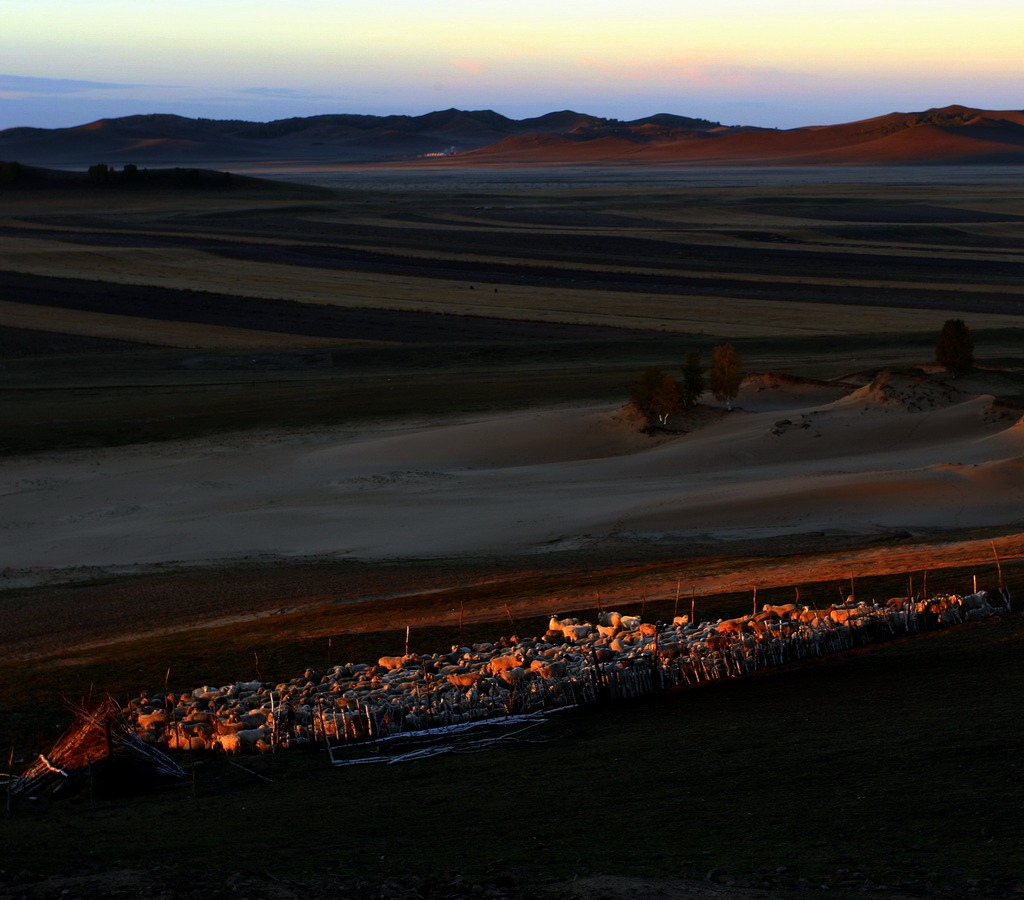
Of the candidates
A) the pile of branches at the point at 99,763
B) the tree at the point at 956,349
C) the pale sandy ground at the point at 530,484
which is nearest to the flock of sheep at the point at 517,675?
the pile of branches at the point at 99,763

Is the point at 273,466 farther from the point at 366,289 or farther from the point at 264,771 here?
the point at 366,289

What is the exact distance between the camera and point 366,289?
63.2 meters

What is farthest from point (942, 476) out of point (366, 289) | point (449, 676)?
point (366, 289)

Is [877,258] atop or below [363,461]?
atop

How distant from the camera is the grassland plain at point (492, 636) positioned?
7898 millimetres

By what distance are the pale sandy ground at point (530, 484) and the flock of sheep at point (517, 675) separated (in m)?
7.94

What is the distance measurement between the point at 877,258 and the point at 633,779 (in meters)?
74.3

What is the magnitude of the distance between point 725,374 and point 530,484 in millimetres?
9994

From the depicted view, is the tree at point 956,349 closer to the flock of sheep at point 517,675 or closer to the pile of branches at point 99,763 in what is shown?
the flock of sheep at point 517,675

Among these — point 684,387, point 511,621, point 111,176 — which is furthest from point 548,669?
point 111,176

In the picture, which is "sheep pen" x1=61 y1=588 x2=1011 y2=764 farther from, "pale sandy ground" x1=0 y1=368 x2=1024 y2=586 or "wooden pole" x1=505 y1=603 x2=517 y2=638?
"pale sandy ground" x1=0 y1=368 x2=1024 y2=586

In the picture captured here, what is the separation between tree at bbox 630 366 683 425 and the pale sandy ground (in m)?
0.95

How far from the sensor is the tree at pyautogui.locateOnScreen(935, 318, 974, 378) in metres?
37.2

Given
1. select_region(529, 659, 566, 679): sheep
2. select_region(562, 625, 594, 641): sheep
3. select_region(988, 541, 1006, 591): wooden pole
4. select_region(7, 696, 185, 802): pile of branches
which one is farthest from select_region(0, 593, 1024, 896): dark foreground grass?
select_region(988, 541, 1006, 591): wooden pole
